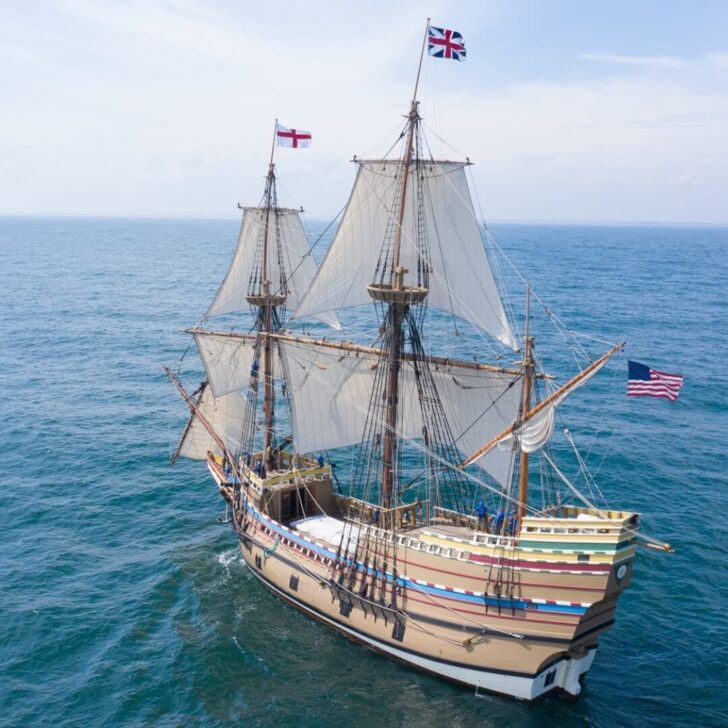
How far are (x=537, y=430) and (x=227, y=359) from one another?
933 inches

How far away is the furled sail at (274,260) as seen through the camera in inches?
1757

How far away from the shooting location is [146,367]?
74375 mm

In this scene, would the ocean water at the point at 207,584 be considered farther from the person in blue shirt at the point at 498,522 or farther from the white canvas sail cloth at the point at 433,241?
the white canvas sail cloth at the point at 433,241

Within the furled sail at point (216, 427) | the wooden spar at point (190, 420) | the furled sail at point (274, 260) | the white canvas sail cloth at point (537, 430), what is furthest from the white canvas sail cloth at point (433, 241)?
the wooden spar at point (190, 420)

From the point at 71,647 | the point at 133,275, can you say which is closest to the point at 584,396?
the point at 71,647

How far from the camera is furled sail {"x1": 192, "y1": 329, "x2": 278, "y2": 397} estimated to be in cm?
4581

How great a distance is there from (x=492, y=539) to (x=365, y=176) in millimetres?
18550

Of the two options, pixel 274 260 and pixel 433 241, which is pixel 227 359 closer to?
pixel 274 260

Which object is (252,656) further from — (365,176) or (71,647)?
(365,176)

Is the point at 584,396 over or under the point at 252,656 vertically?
over

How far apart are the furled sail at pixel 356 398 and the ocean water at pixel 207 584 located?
9263mm

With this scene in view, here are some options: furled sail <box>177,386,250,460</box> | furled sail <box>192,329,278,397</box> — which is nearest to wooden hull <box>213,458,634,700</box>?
furled sail <box>192,329,278,397</box>

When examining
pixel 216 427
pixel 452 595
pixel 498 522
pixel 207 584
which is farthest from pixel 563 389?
pixel 216 427

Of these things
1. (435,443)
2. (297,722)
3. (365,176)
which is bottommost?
(297,722)
